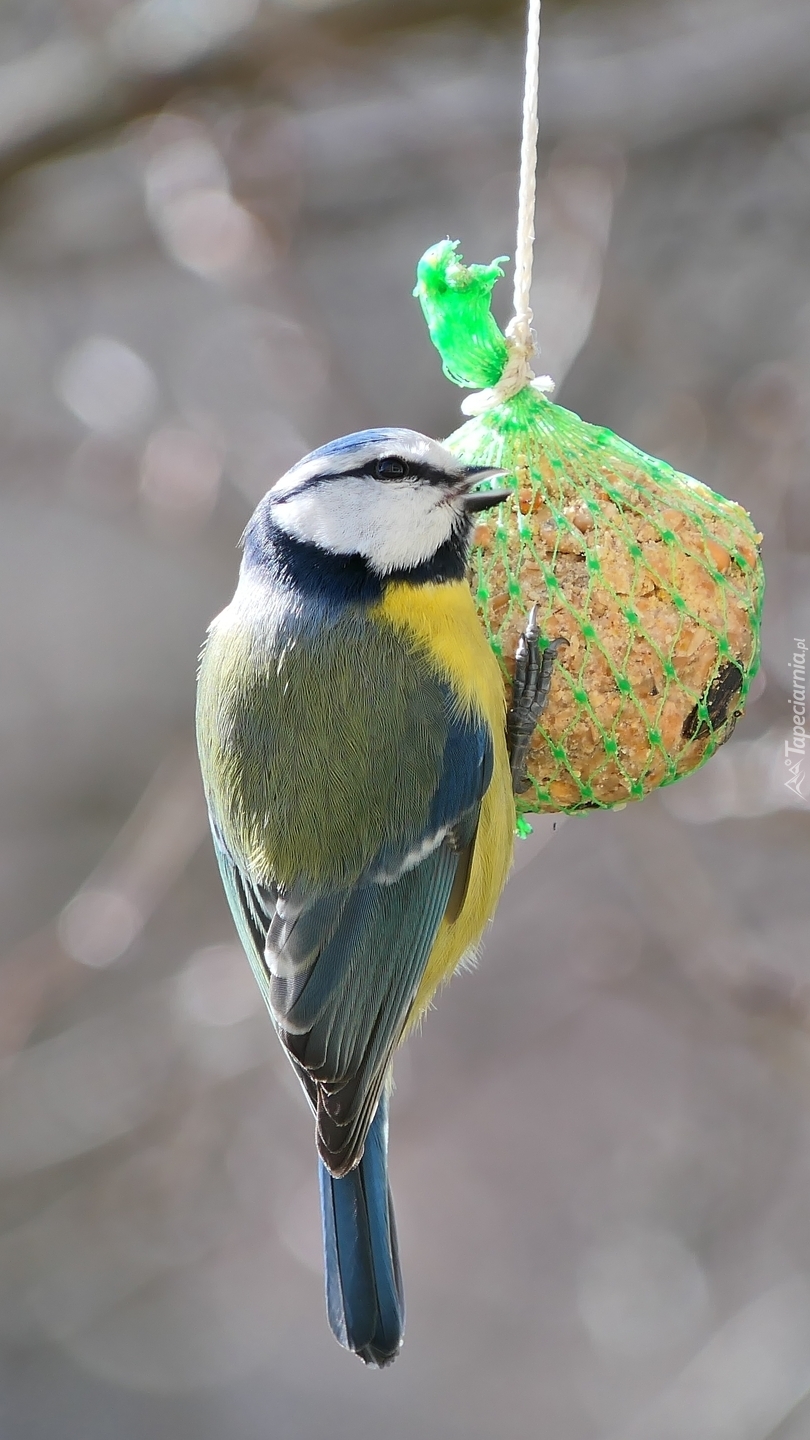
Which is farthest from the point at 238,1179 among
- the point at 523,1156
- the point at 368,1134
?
the point at 368,1134

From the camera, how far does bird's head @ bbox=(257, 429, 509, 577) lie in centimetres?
180

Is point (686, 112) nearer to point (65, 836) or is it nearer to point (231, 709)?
point (231, 709)

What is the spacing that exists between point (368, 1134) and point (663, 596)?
0.81m

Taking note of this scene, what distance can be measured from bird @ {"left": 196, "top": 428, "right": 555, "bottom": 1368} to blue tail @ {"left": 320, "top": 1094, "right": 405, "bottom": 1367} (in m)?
0.08

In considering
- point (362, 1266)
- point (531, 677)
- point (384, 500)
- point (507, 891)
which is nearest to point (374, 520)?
point (384, 500)

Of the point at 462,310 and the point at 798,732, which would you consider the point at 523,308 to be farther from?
the point at 798,732

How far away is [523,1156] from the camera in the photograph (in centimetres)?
470

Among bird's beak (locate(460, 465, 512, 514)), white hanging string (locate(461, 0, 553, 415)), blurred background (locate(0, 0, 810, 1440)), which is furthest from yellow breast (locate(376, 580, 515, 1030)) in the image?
blurred background (locate(0, 0, 810, 1440))

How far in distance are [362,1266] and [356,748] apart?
697mm

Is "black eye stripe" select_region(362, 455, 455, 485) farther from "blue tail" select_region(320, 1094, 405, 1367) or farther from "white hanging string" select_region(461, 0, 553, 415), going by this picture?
"blue tail" select_region(320, 1094, 405, 1367)

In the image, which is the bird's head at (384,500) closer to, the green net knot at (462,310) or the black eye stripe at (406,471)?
the black eye stripe at (406,471)

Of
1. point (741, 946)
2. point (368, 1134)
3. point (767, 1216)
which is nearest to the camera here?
point (368, 1134)

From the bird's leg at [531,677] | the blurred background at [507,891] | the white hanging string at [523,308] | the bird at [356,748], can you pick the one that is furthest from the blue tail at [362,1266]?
the blurred background at [507,891]

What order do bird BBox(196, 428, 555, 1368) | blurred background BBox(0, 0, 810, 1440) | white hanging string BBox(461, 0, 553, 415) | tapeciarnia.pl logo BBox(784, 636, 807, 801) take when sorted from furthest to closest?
blurred background BBox(0, 0, 810, 1440)
tapeciarnia.pl logo BBox(784, 636, 807, 801)
bird BBox(196, 428, 555, 1368)
white hanging string BBox(461, 0, 553, 415)
